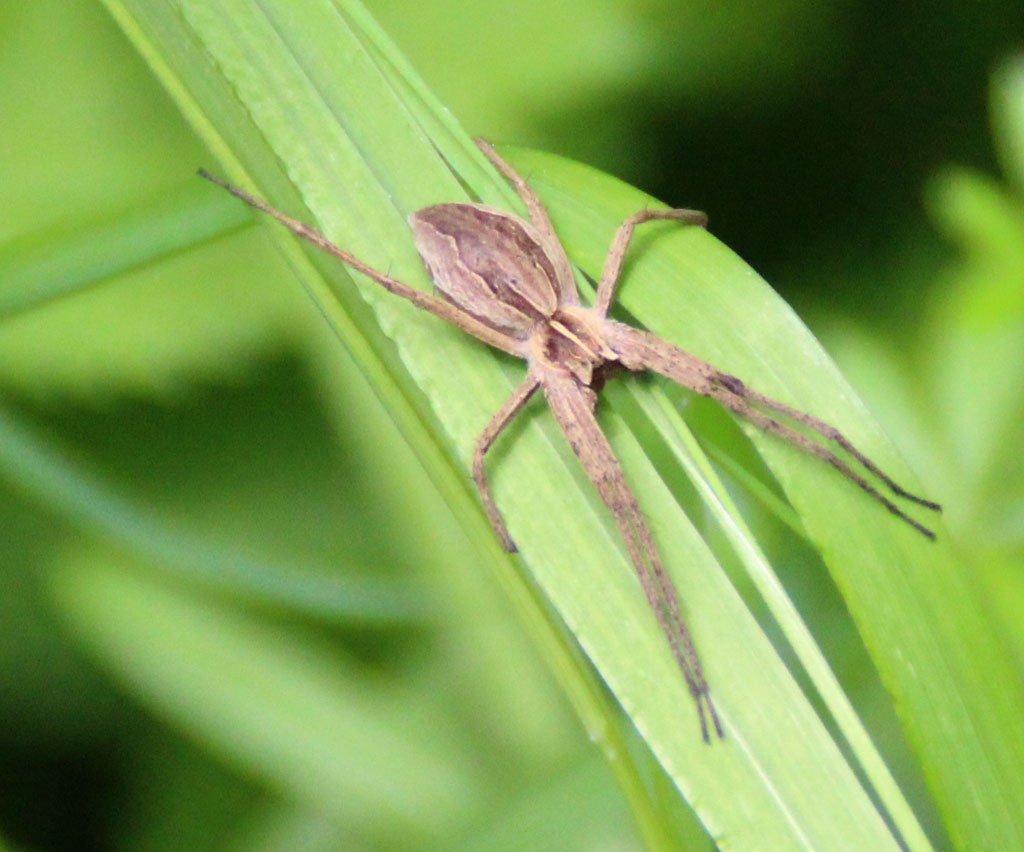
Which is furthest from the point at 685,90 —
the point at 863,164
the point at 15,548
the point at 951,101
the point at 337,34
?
the point at 15,548

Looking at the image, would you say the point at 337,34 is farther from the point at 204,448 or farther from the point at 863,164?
the point at 863,164

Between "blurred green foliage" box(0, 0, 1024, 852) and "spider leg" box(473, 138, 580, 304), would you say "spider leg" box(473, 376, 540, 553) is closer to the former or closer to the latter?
"spider leg" box(473, 138, 580, 304)

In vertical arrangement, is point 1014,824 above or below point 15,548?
below

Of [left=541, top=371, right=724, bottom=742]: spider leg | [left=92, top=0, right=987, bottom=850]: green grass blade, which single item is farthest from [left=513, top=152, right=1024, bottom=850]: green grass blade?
[left=541, top=371, right=724, bottom=742]: spider leg

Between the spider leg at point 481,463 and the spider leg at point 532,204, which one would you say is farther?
the spider leg at point 532,204

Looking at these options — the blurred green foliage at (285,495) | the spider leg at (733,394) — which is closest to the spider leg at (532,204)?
the spider leg at (733,394)

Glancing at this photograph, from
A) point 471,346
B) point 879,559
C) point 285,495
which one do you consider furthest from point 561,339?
point 285,495

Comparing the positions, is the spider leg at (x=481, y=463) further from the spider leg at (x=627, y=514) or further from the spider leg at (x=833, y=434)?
the spider leg at (x=833, y=434)
